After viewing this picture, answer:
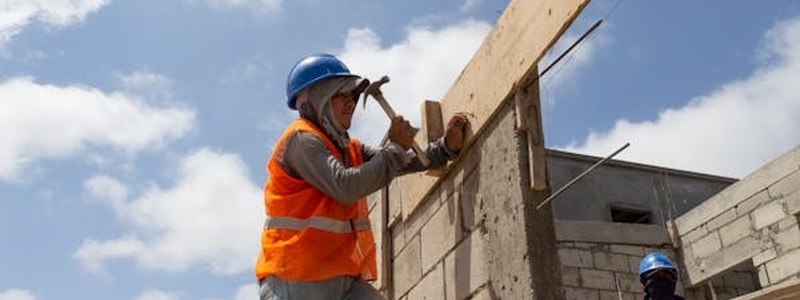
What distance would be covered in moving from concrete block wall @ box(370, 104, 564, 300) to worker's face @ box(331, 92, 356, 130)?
59 centimetres

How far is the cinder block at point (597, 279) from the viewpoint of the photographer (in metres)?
8.80

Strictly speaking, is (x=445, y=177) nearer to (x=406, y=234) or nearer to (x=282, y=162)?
(x=406, y=234)

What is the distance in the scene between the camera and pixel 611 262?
9.09 meters

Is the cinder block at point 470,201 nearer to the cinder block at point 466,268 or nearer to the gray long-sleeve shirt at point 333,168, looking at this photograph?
the cinder block at point 466,268

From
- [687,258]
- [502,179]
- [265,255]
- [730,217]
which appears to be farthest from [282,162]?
[687,258]

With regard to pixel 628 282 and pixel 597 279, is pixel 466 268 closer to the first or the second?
pixel 597 279

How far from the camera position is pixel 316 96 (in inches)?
123

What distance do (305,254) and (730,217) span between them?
741cm

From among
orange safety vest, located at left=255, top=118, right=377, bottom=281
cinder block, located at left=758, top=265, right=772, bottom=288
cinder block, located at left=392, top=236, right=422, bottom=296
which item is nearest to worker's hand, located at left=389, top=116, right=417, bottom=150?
orange safety vest, located at left=255, top=118, right=377, bottom=281

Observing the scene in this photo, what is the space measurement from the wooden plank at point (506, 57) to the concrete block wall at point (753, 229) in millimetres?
5382

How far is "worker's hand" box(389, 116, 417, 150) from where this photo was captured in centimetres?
310

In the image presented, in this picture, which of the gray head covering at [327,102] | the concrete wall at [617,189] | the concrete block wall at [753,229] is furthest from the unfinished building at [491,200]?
the concrete wall at [617,189]

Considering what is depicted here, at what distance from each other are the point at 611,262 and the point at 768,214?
176 cm

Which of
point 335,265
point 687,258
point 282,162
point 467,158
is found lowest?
point 335,265
